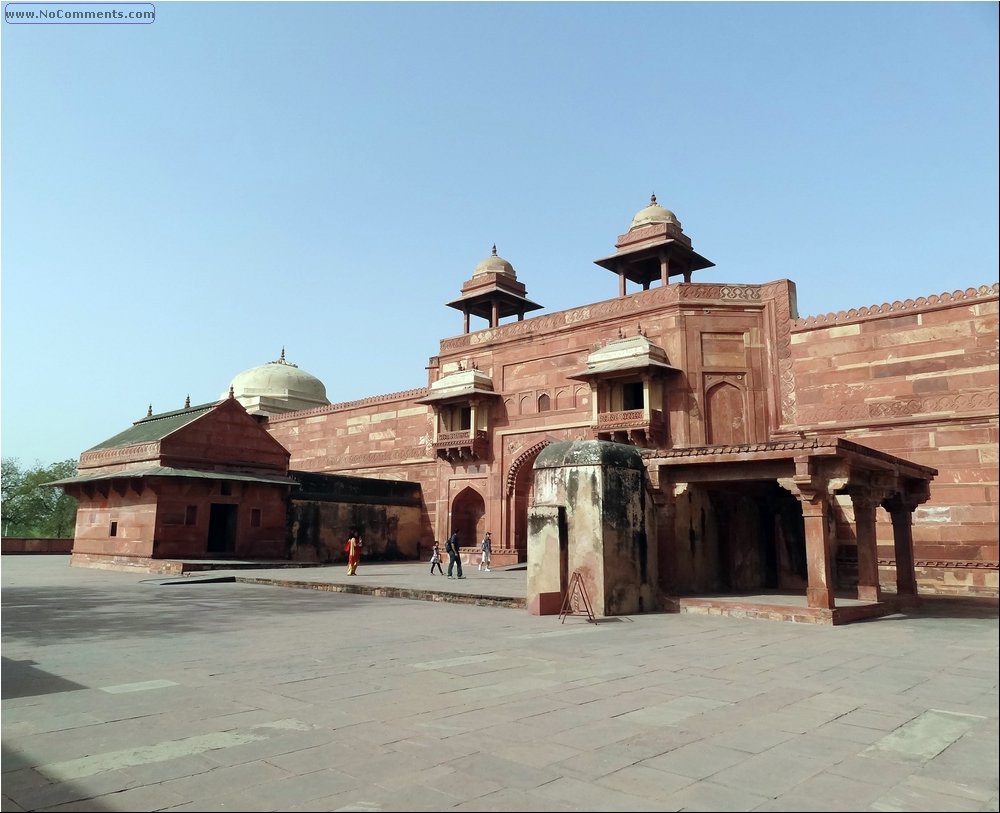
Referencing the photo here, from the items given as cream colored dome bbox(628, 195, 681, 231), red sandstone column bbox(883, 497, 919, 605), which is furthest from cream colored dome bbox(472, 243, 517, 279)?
red sandstone column bbox(883, 497, 919, 605)

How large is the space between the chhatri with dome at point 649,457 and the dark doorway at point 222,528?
0.25ft

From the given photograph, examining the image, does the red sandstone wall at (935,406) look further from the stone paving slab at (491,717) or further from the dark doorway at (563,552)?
the dark doorway at (563,552)

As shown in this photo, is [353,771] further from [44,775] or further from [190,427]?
[190,427]

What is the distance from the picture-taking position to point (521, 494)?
2444 centimetres

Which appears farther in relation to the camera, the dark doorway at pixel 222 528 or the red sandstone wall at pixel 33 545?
the red sandstone wall at pixel 33 545

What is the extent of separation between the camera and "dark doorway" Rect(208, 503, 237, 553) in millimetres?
21578

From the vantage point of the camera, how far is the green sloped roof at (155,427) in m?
22.4

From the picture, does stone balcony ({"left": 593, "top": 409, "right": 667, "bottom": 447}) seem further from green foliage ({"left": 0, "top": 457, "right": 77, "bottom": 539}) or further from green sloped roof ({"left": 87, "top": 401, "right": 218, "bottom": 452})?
green foliage ({"left": 0, "top": 457, "right": 77, "bottom": 539})

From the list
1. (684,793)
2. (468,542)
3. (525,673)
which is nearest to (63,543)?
(468,542)

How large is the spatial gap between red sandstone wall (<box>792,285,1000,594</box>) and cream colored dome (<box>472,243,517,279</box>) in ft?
44.7

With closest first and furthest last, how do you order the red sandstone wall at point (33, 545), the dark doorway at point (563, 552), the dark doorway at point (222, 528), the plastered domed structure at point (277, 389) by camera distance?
the dark doorway at point (563, 552)
the dark doorway at point (222, 528)
the red sandstone wall at point (33, 545)
the plastered domed structure at point (277, 389)

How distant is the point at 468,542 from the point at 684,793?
919 inches

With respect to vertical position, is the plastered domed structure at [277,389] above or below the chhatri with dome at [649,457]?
above

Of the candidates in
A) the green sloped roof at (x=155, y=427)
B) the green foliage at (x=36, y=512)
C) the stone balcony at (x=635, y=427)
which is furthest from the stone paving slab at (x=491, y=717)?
the green foliage at (x=36, y=512)
